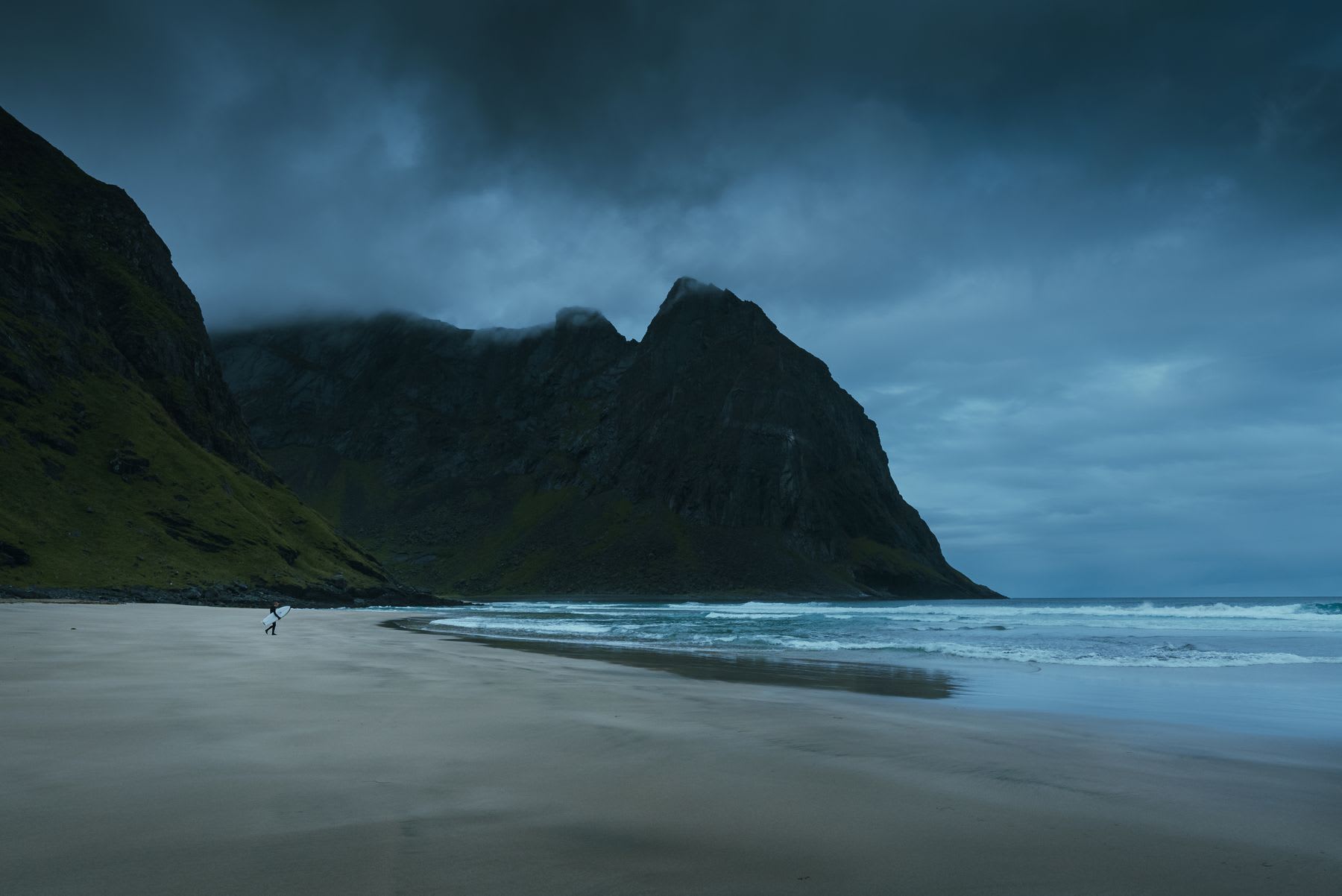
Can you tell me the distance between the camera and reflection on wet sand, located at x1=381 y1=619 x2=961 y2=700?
15570mm

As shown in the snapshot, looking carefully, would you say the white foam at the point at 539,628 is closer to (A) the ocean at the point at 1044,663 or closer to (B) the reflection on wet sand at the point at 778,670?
(A) the ocean at the point at 1044,663

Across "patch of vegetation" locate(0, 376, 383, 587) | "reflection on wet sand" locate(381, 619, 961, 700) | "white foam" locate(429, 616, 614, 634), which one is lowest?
"white foam" locate(429, 616, 614, 634)

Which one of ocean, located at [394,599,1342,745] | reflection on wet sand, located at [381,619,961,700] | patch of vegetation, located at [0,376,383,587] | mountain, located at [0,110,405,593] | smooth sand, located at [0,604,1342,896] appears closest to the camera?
smooth sand, located at [0,604,1342,896]

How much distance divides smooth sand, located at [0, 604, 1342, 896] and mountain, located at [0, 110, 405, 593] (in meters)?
66.0

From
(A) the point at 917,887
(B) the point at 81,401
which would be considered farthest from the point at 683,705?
(B) the point at 81,401

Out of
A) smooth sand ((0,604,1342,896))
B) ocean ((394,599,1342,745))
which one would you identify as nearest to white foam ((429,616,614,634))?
ocean ((394,599,1342,745))

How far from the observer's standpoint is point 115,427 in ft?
284

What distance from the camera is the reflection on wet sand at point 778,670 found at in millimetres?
15570

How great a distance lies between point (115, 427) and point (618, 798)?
103 meters

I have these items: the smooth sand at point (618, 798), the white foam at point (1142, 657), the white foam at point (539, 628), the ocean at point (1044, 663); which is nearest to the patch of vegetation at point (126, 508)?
the white foam at point (539, 628)

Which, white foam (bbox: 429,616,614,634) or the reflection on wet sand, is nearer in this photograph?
the reflection on wet sand

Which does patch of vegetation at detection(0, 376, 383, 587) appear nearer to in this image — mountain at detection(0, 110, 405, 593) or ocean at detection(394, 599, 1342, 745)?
mountain at detection(0, 110, 405, 593)

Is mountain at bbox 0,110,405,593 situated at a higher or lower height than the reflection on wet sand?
higher

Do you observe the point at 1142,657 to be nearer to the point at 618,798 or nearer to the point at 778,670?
the point at 778,670
